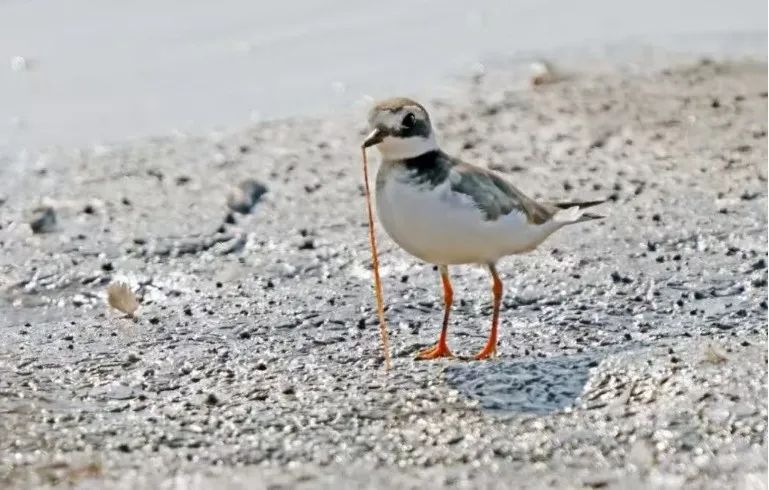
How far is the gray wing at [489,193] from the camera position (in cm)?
655

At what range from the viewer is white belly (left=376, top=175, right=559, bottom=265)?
6457 mm

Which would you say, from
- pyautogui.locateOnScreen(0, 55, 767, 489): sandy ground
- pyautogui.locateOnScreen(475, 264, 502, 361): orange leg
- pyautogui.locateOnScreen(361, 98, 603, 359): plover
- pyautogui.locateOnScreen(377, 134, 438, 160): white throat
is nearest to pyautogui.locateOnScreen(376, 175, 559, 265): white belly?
pyautogui.locateOnScreen(361, 98, 603, 359): plover

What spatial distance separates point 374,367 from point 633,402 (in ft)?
3.92

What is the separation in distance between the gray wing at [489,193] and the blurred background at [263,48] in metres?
4.29

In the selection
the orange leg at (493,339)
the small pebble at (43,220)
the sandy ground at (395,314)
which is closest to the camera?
the sandy ground at (395,314)

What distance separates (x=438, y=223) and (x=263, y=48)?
6352 millimetres

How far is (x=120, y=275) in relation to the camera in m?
8.12

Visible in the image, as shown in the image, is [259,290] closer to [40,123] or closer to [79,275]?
[79,275]

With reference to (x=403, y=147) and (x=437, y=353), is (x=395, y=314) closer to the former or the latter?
(x=437, y=353)

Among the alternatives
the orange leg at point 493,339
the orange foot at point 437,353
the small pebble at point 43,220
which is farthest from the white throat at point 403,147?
the small pebble at point 43,220

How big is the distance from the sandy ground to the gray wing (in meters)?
0.61

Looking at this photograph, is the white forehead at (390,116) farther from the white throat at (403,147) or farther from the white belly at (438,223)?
the white belly at (438,223)

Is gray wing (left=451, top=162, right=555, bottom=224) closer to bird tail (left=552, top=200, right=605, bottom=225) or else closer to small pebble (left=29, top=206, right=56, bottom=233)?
bird tail (left=552, top=200, right=605, bottom=225)

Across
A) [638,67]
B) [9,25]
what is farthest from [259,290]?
[9,25]
